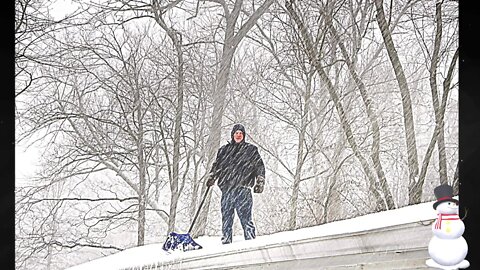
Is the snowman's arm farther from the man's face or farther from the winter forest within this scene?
the man's face

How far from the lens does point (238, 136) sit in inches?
110

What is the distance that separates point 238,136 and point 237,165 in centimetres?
11

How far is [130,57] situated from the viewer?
2.78 m

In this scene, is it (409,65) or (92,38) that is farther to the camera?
(409,65)

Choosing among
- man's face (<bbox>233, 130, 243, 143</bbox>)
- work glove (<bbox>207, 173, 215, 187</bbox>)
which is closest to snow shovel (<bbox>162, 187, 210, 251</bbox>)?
work glove (<bbox>207, 173, 215, 187</bbox>)

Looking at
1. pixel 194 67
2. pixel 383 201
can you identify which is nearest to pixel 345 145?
pixel 383 201

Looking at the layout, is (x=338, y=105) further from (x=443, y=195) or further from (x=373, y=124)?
(x=443, y=195)

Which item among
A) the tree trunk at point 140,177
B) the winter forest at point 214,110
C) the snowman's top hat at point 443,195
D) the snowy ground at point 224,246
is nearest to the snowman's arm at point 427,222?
the snowman's top hat at point 443,195

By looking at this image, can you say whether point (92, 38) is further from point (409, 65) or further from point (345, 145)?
point (409, 65)

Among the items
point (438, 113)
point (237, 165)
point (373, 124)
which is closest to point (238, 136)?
point (237, 165)

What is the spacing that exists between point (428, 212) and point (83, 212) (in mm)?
1256

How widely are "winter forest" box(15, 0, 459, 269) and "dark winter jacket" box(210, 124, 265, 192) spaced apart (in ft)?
0.11

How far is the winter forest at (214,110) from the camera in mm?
2680

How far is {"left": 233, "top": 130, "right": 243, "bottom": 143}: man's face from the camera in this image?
2.78 meters
